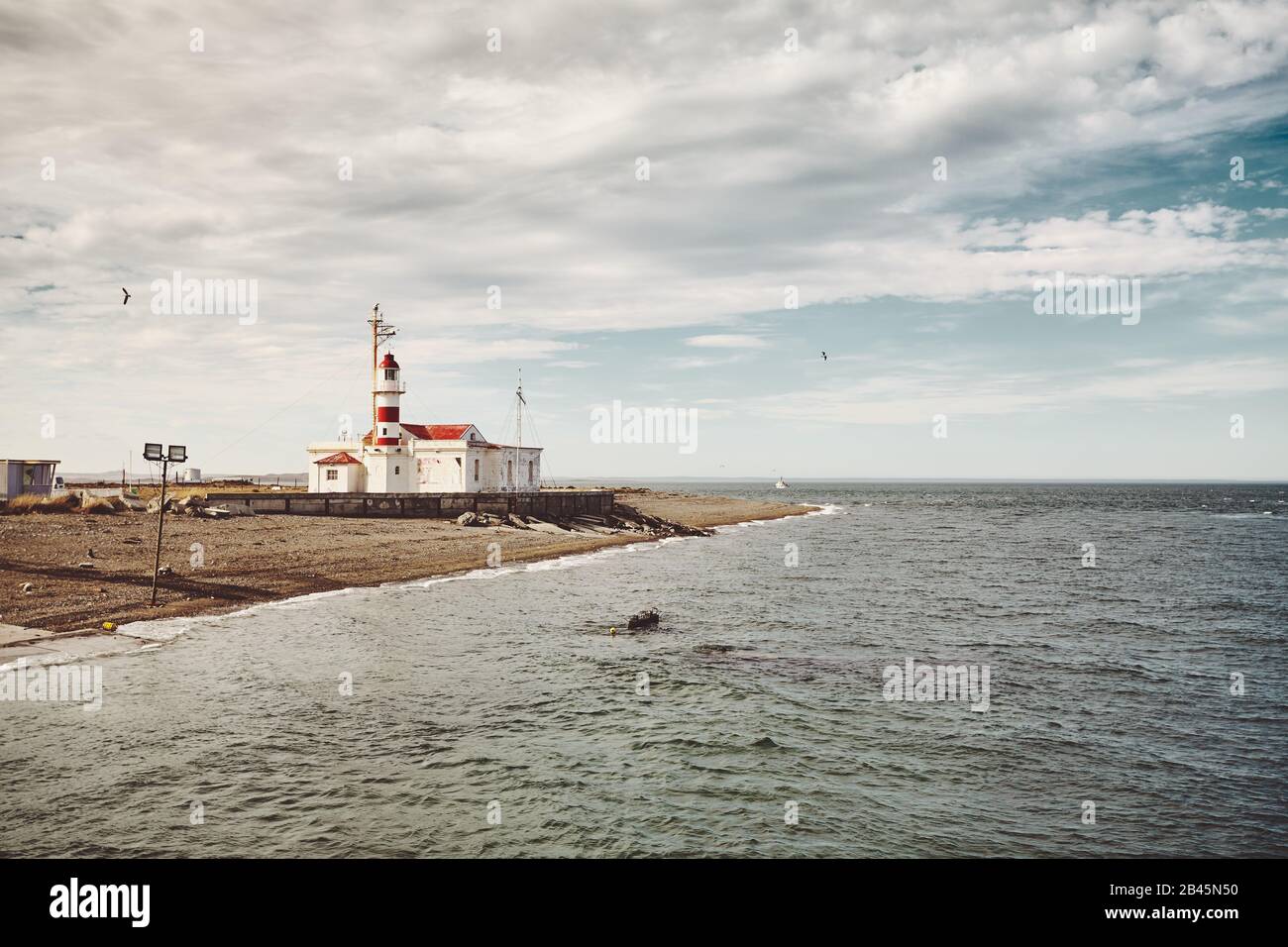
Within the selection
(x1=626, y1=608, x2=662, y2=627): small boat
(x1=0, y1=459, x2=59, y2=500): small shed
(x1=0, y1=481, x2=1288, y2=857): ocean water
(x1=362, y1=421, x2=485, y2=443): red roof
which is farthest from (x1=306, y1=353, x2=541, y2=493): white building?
(x1=626, y1=608, x2=662, y2=627): small boat

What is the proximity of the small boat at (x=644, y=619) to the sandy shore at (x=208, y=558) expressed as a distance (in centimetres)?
1189

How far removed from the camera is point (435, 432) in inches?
2450

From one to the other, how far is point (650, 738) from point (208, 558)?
25.6 metres

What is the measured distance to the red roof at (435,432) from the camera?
61312 mm

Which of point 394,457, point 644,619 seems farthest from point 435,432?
point 644,619

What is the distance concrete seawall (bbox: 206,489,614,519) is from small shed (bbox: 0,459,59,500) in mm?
8960

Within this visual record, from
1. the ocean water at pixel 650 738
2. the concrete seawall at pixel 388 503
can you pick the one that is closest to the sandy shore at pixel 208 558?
the concrete seawall at pixel 388 503

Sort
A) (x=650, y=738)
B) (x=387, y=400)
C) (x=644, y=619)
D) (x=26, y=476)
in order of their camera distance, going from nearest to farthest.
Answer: (x=650, y=738), (x=644, y=619), (x=26, y=476), (x=387, y=400)

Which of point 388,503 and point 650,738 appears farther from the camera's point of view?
A: point 388,503

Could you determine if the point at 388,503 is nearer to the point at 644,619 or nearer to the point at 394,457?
the point at 394,457

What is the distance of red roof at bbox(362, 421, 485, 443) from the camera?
201ft

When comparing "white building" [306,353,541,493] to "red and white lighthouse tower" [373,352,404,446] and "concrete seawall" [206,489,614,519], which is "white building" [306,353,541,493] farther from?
"concrete seawall" [206,489,614,519]
